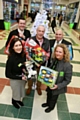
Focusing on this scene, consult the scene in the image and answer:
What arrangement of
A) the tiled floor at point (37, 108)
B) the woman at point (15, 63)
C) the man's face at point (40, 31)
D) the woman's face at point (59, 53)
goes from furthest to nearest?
1. the tiled floor at point (37, 108)
2. the man's face at point (40, 31)
3. the woman at point (15, 63)
4. the woman's face at point (59, 53)

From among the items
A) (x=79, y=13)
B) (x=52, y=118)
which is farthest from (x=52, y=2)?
(x=52, y=118)

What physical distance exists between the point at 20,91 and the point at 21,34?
3.20 feet

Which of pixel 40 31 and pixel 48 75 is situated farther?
pixel 40 31

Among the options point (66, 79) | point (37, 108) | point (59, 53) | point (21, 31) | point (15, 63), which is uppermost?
point (21, 31)

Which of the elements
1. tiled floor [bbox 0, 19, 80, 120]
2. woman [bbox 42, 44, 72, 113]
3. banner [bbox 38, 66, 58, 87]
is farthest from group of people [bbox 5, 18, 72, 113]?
tiled floor [bbox 0, 19, 80, 120]

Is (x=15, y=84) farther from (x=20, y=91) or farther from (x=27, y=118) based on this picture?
Result: (x=27, y=118)

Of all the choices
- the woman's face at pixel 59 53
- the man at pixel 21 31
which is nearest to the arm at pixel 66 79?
the woman's face at pixel 59 53

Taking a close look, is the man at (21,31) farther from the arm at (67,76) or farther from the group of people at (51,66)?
the arm at (67,76)

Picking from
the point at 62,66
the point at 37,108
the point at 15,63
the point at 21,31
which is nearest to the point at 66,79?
the point at 62,66

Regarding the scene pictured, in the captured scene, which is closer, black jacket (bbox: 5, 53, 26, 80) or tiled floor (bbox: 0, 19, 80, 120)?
black jacket (bbox: 5, 53, 26, 80)

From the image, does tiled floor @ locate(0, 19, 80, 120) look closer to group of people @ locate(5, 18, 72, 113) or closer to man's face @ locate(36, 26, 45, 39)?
group of people @ locate(5, 18, 72, 113)

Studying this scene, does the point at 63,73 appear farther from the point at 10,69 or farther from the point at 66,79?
the point at 10,69

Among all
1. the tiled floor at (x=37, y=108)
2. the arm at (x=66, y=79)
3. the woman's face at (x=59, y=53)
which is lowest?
→ the tiled floor at (x=37, y=108)

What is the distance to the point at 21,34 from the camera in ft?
7.41
